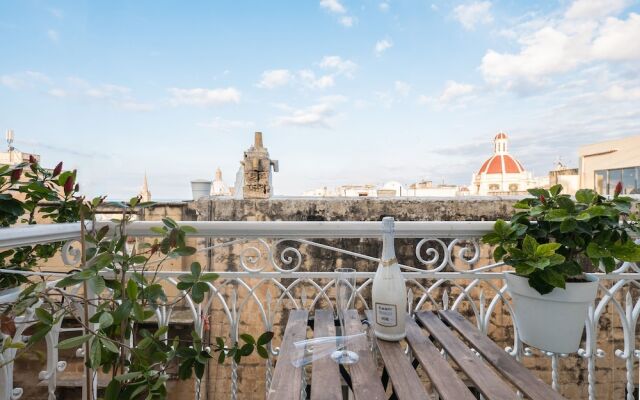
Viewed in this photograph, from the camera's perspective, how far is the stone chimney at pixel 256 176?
484 cm

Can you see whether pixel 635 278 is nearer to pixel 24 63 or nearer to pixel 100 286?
pixel 100 286

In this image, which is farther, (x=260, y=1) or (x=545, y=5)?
(x=545, y=5)

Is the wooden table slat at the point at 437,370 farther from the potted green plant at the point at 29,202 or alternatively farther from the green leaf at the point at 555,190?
the potted green plant at the point at 29,202

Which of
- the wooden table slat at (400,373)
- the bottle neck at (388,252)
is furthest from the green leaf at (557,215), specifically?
the wooden table slat at (400,373)

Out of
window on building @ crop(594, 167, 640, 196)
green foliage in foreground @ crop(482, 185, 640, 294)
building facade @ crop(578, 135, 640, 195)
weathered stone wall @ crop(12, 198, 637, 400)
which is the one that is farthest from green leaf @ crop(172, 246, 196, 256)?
building facade @ crop(578, 135, 640, 195)

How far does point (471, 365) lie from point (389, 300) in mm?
251

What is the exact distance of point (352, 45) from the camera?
197 inches

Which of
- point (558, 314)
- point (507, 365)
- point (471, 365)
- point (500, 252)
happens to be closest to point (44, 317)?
point (471, 365)

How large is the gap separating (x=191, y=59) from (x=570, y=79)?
736 cm

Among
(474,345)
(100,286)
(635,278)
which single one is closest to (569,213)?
(635,278)

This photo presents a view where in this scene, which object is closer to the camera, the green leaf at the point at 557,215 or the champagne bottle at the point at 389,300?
the champagne bottle at the point at 389,300

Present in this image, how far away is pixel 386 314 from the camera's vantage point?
2.90 ft

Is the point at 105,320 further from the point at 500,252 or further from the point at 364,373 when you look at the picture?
the point at 500,252

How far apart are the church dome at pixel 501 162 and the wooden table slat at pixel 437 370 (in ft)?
101
